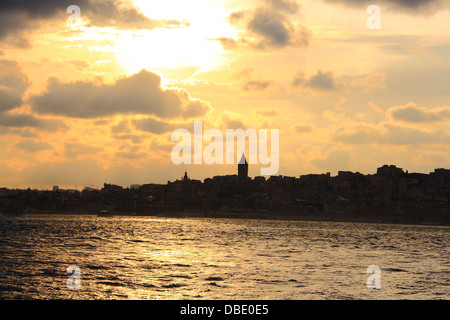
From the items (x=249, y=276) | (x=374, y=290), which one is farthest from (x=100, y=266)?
(x=374, y=290)

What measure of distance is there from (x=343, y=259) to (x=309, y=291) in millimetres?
26073
